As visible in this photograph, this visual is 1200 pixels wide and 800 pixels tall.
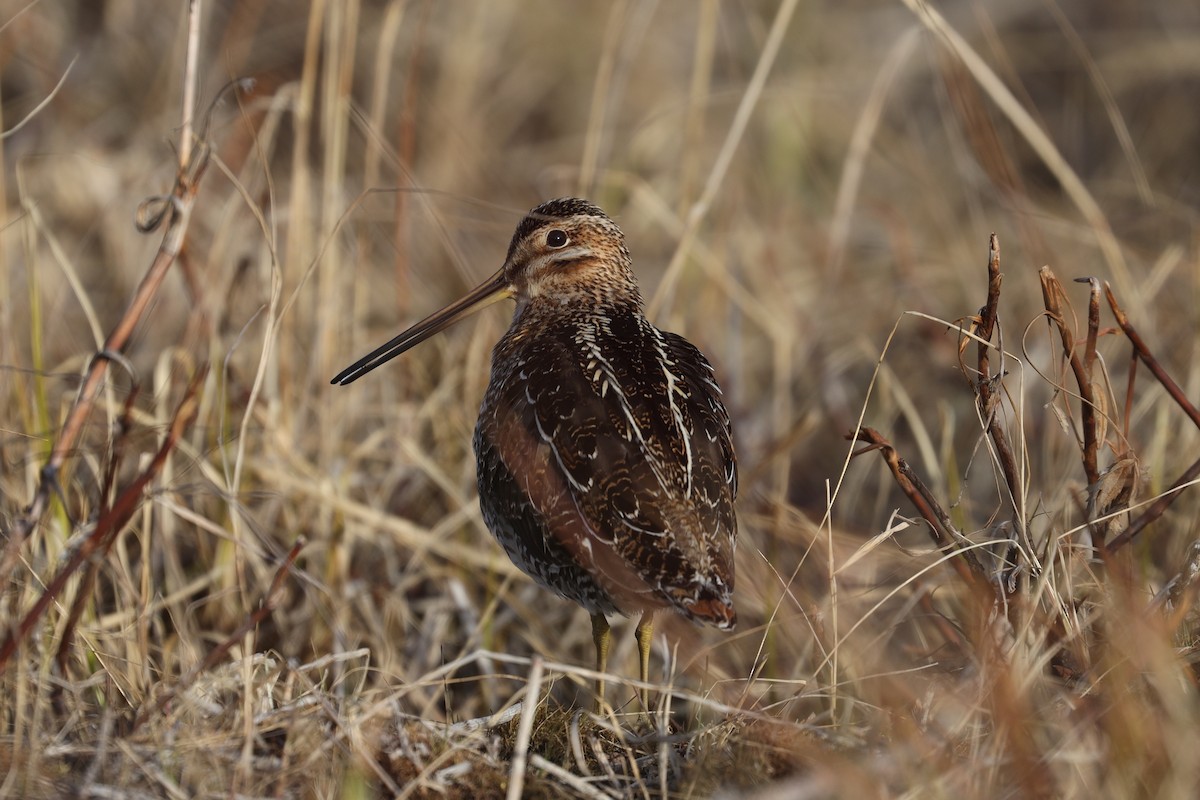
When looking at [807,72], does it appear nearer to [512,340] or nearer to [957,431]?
[957,431]

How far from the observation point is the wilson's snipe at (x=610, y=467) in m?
2.80

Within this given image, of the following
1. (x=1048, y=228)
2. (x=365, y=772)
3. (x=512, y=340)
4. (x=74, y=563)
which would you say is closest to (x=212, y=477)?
(x=512, y=340)

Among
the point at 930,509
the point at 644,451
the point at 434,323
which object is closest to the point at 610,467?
the point at 644,451

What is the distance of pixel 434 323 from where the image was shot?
3625 mm

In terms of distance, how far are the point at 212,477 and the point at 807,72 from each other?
15.5 feet

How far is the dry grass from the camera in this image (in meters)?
2.45

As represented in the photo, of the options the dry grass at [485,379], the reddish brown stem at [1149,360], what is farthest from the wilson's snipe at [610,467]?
the reddish brown stem at [1149,360]

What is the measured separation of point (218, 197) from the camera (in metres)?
5.86

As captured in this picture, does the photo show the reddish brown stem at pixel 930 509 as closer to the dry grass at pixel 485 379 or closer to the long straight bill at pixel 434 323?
the dry grass at pixel 485 379

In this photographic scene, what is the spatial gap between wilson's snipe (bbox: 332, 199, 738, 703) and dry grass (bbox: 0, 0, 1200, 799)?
23 centimetres

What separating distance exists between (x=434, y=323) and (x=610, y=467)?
3.10ft

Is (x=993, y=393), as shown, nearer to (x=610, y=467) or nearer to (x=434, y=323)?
(x=610, y=467)

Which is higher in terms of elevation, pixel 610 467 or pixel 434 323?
pixel 434 323

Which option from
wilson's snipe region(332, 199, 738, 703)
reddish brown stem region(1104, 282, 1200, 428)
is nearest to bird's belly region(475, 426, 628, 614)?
wilson's snipe region(332, 199, 738, 703)
